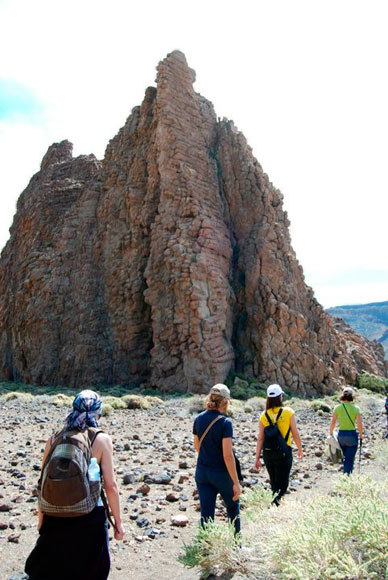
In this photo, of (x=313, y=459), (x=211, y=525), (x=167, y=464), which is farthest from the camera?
(x=313, y=459)

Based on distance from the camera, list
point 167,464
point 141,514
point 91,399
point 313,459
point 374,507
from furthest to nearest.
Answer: point 313,459 → point 167,464 → point 141,514 → point 374,507 → point 91,399

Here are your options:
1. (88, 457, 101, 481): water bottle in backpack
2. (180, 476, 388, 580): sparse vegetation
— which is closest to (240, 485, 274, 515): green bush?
(180, 476, 388, 580): sparse vegetation

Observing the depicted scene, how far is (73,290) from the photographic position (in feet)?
97.7

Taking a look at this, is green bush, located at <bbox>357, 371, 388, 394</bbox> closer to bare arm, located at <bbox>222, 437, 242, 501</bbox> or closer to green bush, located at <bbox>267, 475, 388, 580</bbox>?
bare arm, located at <bbox>222, 437, 242, 501</bbox>

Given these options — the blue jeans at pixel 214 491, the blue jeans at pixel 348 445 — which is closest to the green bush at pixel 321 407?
the blue jeans at pixel 348 445

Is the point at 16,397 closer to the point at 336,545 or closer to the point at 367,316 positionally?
the point at 336,545

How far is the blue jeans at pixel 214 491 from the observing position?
5.32m

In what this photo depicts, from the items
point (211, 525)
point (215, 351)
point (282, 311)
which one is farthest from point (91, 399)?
point (282, 311)

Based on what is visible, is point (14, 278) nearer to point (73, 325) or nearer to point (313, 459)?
point (73, 325)

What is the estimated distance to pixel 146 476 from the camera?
28.4ft

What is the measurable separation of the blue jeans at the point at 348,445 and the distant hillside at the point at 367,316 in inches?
5213

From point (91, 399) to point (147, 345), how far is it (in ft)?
75.0

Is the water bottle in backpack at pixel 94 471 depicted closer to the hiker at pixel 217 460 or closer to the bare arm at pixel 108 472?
the bare arm at pixel 108 472

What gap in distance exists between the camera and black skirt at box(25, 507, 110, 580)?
3.64m
